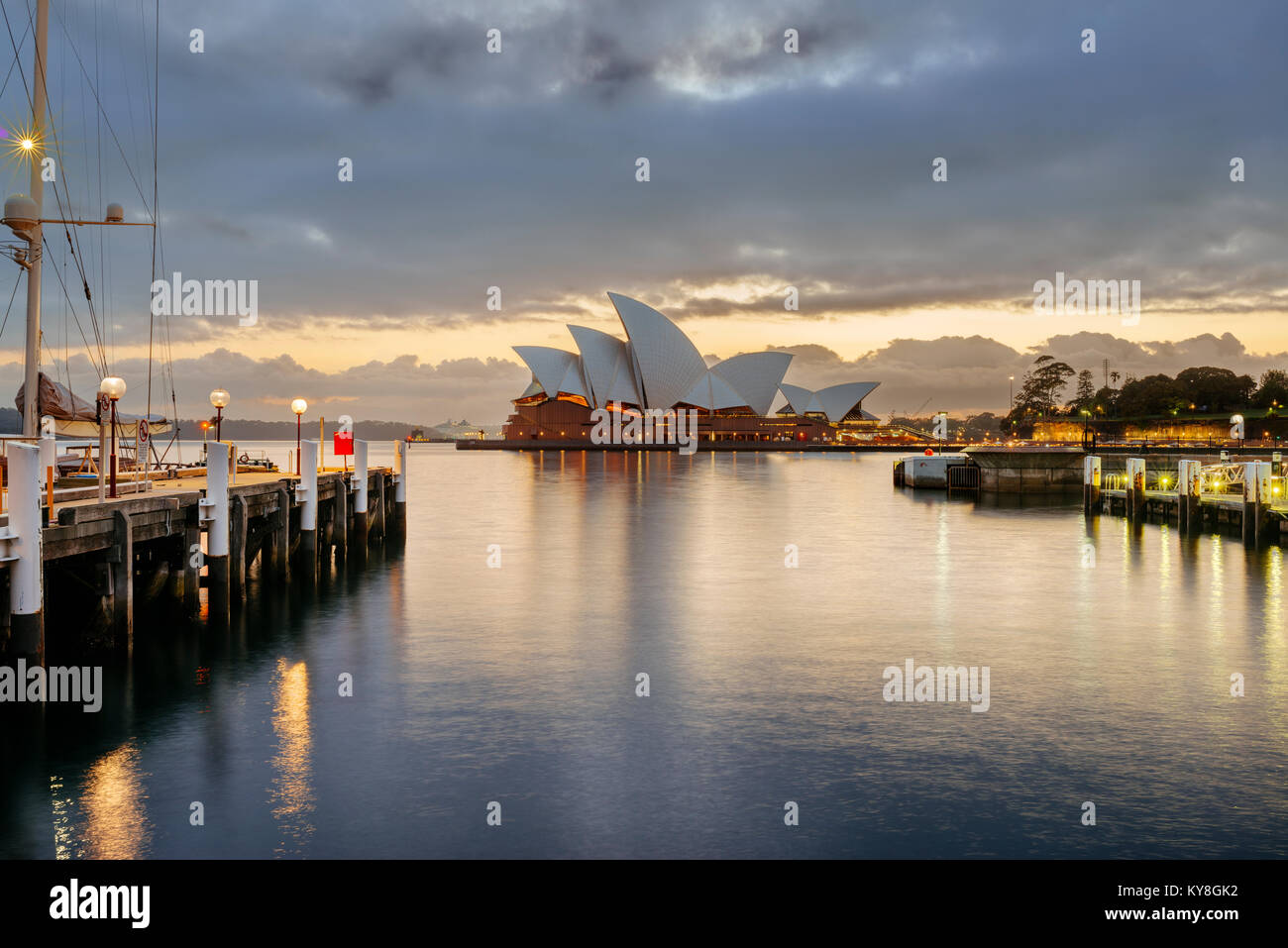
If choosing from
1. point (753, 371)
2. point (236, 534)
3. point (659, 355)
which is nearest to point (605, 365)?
point (659, 355)

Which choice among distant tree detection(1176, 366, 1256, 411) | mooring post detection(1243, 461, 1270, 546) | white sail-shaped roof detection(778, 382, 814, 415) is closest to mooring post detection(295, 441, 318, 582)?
mooring post detection(1243, 461, 1270, 546)

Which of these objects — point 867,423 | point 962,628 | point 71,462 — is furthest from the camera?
point 867,423

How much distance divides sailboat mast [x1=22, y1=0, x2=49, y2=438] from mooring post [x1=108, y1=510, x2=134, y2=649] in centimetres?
674

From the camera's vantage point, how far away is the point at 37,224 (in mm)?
16891

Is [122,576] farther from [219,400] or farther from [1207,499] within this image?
[1207,499]

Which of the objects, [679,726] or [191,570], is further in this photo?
[191,570]

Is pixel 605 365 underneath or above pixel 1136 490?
above

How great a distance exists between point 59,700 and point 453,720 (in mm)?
4409

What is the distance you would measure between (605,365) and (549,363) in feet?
38.3

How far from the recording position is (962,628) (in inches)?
637

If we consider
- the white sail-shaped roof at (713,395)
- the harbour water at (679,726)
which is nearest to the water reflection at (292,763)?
the harbour water at (679,726)
